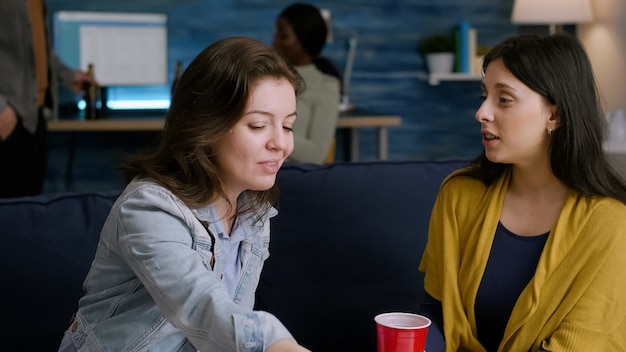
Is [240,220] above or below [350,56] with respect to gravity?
below

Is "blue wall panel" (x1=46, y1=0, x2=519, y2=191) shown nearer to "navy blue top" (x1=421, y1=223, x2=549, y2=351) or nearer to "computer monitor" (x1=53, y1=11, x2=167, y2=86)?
"computer monitor" (x1=53, y1=11, x2=167, y2=86)

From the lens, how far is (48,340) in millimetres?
1717

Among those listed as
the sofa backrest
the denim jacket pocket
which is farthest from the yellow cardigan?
the denim jacket pocket

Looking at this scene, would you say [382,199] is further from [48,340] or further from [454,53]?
[454,53]

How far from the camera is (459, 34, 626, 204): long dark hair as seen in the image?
144 cm

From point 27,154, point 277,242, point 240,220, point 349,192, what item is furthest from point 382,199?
point 27,154

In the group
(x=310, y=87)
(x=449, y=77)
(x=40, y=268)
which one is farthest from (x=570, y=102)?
(x=449, y=77)

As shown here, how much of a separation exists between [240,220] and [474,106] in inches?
158

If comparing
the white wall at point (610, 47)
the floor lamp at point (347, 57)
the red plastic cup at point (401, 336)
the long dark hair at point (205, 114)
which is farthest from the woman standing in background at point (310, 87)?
the red plastic cup at point (401, 336)

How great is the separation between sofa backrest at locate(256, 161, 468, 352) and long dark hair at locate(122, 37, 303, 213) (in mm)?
533

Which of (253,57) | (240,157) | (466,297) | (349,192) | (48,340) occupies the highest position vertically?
(253,57)

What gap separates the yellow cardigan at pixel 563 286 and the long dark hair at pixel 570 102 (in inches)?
1.6

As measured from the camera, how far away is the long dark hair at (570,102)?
1.44 meters

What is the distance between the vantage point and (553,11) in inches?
184
